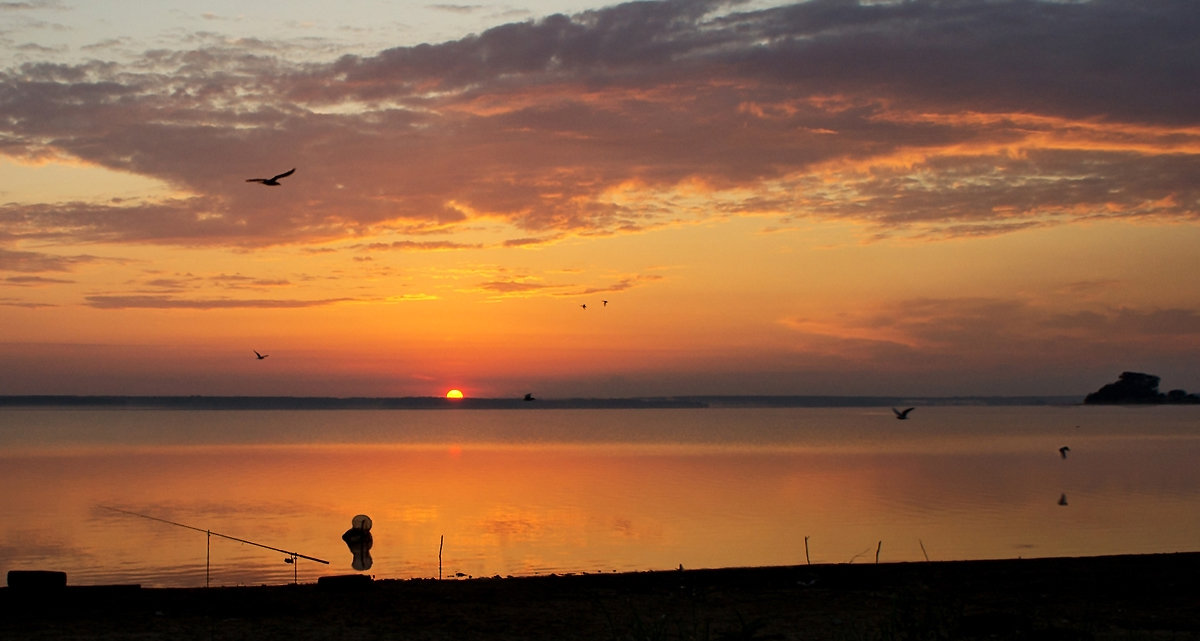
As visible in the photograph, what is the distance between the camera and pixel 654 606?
52.4 ft

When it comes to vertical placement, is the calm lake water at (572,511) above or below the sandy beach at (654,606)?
above

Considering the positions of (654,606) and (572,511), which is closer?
(654,606)

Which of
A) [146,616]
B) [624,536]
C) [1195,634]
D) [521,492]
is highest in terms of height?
[521,492]

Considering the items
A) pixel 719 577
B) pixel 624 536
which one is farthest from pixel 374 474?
pixel 719 577

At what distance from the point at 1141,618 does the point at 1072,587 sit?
285cm

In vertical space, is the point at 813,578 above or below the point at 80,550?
below

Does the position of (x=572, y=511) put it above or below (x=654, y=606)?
above

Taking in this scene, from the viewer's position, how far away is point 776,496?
41562mm

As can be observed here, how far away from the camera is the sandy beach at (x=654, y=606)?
1349cm

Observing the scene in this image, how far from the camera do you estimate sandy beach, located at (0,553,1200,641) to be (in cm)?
1349

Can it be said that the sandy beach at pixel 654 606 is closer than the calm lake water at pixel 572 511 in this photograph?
Yes

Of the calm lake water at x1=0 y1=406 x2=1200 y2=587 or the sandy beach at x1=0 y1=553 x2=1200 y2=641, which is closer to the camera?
the sandy beach at x1=0 y1=553 x2=1200 y2=641

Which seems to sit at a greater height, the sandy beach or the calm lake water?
the calm lake water

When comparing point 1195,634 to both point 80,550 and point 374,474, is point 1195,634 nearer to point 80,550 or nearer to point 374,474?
point 80,550
